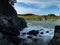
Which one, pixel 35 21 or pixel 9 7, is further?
pixel 35 21

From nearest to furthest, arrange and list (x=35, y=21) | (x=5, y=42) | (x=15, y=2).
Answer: (x=5, y=42) < (x=15, y=2) < (x=35, y=21)

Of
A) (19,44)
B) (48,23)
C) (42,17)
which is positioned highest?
(19,44)

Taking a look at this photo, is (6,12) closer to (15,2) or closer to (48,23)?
(15,2)

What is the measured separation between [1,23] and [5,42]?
208 cm

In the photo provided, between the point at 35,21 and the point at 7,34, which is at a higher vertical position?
the point at 7,34

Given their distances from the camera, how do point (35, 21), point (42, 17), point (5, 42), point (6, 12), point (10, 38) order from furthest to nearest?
1. point (35, 21)
2. point (42, 17)
3. point (6, 12)
4. point (10, 38)
5. point (5, 42)

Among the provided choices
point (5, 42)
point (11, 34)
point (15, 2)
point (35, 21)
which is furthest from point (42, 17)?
point (5, 42)

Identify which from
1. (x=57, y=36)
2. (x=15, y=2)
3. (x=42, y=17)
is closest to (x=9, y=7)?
(x=15, y=2)

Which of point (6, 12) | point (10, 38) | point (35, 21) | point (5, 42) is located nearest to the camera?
point (5, 42)

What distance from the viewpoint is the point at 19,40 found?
1608 centimetres

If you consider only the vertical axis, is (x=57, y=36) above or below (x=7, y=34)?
above

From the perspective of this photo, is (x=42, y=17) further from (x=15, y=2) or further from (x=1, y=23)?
(x=1, y=23)

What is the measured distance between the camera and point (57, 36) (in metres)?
7.62

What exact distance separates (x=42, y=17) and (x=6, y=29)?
12553 millimetres
